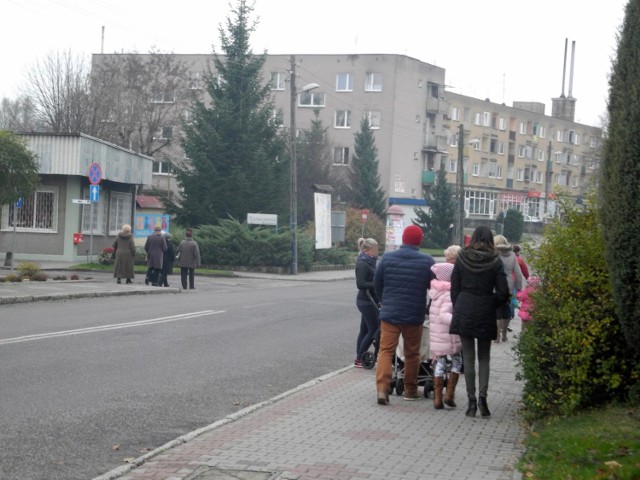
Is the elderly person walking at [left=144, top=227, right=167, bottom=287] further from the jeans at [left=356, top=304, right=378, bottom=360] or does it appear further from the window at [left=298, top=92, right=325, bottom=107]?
the window at [left=298, top=92, right=325, bottom=107]

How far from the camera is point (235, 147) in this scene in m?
45.1

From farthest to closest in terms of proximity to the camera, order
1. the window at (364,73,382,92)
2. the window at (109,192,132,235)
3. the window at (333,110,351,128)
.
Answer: the window at (333,110,351,128), the window at (364,73,382,92), the window at (109,192,132,235)

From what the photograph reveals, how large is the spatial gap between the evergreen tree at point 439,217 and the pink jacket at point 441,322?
61.6m

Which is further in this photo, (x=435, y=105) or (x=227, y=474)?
(x=435, y=105)

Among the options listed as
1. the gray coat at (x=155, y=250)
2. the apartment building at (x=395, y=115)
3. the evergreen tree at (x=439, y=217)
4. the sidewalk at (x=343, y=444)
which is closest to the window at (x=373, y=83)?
the apartment building at (x=395, y=115)

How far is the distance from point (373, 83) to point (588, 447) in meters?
75.9

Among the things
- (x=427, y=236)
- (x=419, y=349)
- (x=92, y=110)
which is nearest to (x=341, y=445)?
(x=419, y=349)

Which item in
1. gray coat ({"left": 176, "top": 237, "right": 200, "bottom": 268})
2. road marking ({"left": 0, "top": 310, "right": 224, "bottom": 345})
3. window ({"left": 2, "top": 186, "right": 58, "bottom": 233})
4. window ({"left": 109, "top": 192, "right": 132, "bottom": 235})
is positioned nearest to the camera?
road marking ({"left": 0, "top": 310, "right": 224, "bottom": 345})

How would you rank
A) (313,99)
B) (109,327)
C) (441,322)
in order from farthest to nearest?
(313,99) < (109,327) < (441,322)

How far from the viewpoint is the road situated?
27.0 ft

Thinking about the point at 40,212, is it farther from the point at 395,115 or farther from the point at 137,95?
the point at 395,115

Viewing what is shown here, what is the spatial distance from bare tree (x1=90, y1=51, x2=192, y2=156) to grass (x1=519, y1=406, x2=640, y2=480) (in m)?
54.3

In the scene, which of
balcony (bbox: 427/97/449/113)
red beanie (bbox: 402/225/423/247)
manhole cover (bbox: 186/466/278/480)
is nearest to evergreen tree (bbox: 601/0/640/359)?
manhole cover (bbox: 186/466/278/480)

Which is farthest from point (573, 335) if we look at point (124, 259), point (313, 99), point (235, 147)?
point (313, 99)
